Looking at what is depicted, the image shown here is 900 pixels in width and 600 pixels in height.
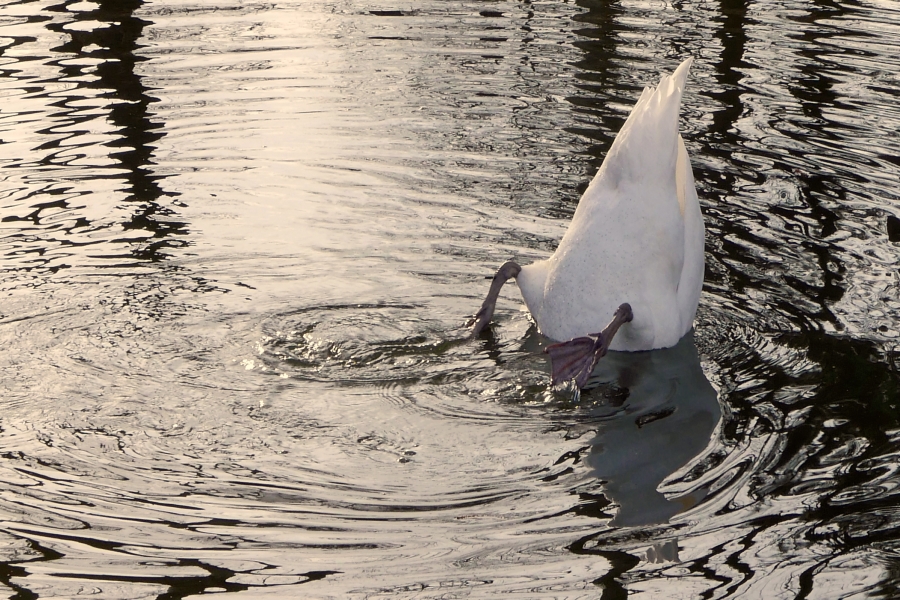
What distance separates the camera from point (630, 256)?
5543mm

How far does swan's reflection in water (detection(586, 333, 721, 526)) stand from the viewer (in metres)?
4.56

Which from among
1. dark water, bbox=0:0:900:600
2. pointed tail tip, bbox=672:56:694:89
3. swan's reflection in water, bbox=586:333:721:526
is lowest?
swan's reflection in water, bbox=586:333:721:526

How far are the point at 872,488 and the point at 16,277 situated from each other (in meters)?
4.67

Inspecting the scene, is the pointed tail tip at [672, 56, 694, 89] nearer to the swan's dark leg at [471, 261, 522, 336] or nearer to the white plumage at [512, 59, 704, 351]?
the white plumage at [512, 59, 704, 351]

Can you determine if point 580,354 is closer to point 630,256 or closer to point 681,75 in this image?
point 630,256

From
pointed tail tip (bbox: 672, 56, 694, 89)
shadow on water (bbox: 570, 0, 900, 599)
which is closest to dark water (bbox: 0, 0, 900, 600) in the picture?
shadow on water (bbox: 570, 0, 900, 599)

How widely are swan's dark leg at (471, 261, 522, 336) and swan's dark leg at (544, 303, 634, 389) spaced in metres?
0.66

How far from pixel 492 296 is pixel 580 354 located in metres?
0.80

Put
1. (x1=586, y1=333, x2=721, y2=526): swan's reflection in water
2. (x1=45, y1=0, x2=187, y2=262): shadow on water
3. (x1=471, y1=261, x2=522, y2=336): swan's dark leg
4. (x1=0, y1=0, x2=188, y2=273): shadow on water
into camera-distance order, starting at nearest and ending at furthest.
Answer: (x1=586, y1=333, x2=721, y2=526): swan's reflection in water
(x1=471, y1=261, x2=522, y2=336): swan's dark leg
(x1=0, y1=0, x2=188, y2=273): shadow on water
(x1=45, y1=0, x2=187, y2=262): shadow on water

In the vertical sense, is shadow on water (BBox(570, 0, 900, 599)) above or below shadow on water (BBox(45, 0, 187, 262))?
below

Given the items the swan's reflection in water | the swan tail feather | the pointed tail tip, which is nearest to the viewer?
the swan's reflection in water

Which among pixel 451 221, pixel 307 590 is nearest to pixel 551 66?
pixel 451 221

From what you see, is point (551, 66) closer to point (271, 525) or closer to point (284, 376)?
point (284, 376)

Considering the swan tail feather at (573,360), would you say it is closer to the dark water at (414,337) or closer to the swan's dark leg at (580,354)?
the swan's dark leg at (580,354)
